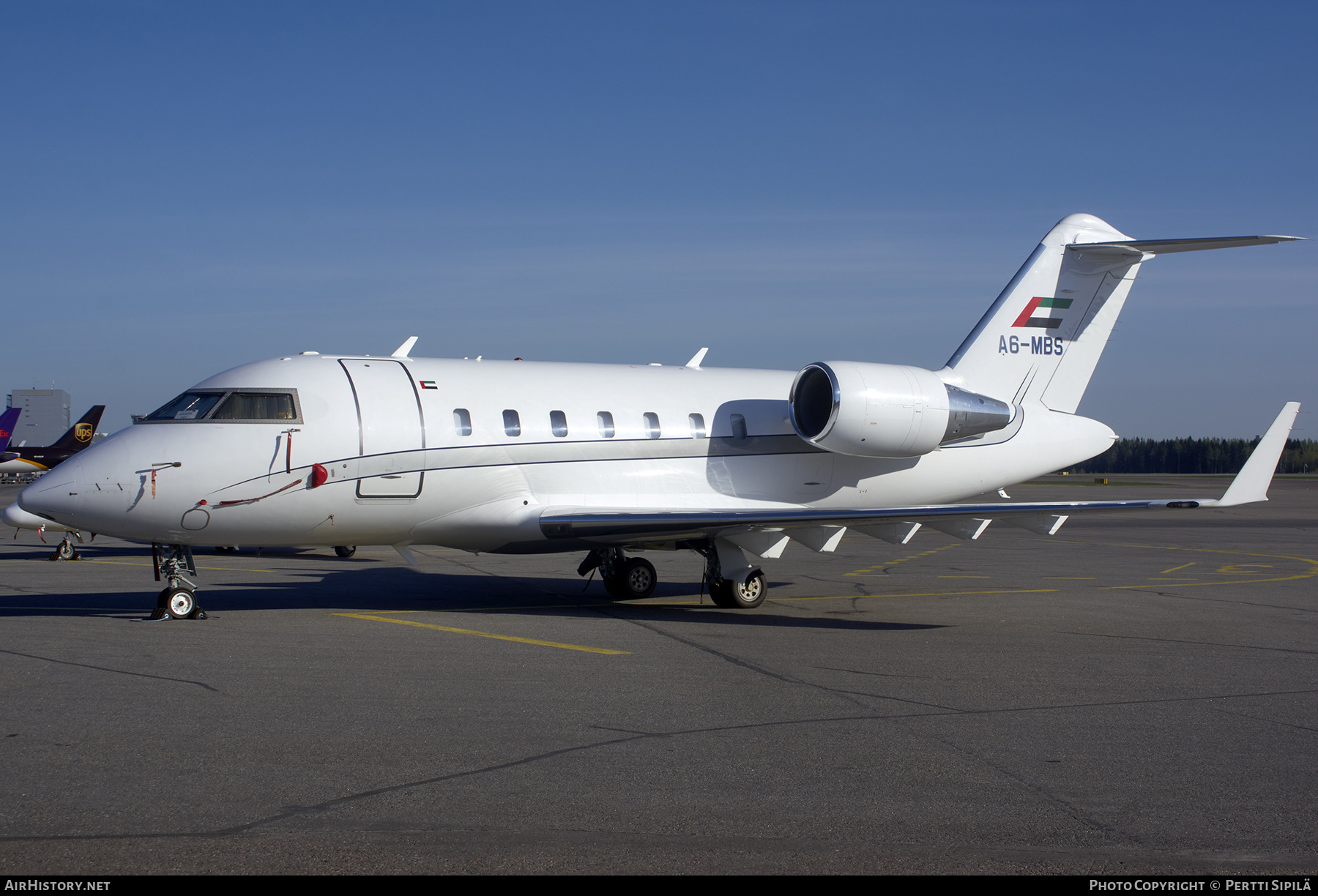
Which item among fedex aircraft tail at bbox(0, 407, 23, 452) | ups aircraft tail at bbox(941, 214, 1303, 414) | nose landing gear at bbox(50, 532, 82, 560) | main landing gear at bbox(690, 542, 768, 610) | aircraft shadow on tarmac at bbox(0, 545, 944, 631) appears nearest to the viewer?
aircraft shadow on tarmac at bbox(0, 545, 944, 631)

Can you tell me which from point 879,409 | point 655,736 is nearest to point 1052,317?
point 879,409

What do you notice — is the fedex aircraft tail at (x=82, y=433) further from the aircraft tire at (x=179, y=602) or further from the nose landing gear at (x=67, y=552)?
the aircraft tire at (x=179, y=602)

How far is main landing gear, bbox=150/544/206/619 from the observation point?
12.6 metres

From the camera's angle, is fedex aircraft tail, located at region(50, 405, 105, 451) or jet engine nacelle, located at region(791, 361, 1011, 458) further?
fedex aircraft tail, located at region(50, 405, 105, 451)

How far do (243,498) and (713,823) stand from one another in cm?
899

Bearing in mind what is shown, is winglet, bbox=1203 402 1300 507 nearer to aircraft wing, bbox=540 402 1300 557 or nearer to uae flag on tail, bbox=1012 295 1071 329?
aircraft wing, bbox=540 402 1300 557

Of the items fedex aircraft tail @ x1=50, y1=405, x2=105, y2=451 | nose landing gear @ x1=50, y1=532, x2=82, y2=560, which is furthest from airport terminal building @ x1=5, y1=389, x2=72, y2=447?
nose landing gear @ x1=50, y1=532, x2=82, y2=560

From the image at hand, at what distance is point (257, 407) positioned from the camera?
12.9 m

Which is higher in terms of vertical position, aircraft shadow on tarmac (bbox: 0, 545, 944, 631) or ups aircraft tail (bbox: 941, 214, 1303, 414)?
ups aircraft tail (bbox: 941, 214, 1303, 414)

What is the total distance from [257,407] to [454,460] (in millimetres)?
2505

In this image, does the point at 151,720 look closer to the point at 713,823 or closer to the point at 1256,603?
the point at 713,823

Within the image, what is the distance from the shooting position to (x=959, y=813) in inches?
223

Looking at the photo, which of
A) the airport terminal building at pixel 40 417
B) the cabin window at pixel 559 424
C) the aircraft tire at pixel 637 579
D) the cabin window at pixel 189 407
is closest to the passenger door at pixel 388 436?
the cabin window at pixel 189 407

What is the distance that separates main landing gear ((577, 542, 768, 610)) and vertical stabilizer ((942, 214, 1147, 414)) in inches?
209
